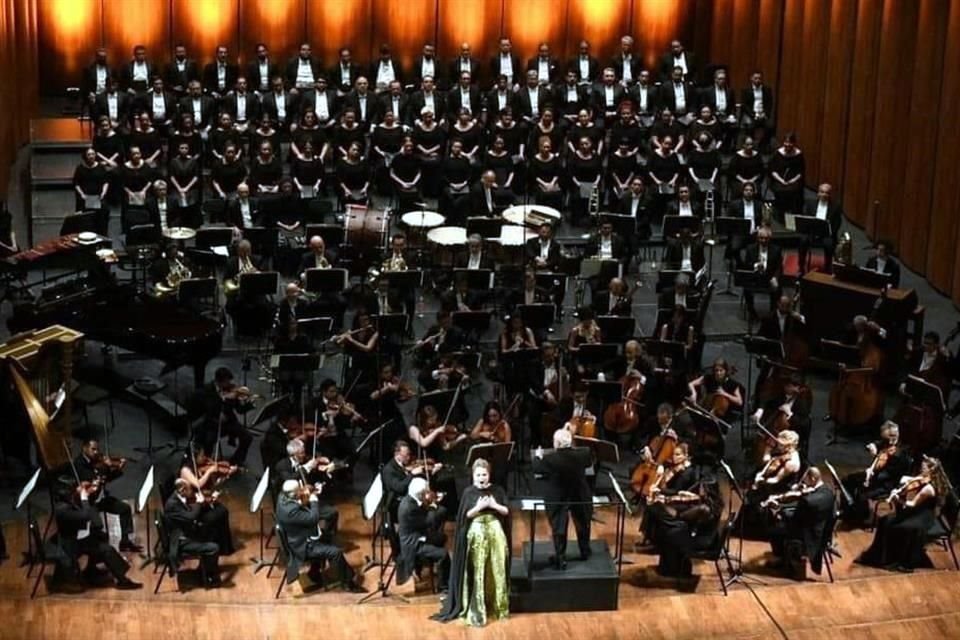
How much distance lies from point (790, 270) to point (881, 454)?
16.8ft

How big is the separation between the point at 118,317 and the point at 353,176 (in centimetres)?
435

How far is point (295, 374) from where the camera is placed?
15.4 metres

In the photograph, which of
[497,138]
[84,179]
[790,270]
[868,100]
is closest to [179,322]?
[84,179]

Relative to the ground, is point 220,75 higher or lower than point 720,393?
higher

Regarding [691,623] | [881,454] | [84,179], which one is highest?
[84,179]

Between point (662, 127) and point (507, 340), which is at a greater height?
point (662, 127)

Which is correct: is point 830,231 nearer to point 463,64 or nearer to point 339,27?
point 463,64

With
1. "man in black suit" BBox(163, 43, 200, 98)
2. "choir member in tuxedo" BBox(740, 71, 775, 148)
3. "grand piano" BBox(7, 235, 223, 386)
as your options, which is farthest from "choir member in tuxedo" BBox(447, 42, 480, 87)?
"grand piano" BBox(7, 235, 223, 386)

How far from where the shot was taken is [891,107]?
19469 mm

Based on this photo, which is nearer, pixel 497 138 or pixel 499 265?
pixel 499 265

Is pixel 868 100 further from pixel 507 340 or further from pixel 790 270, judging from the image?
pixel 507 340

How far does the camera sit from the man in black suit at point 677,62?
2211 centimetres

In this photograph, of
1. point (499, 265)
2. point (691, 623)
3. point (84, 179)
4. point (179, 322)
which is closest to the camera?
point (691, 623)

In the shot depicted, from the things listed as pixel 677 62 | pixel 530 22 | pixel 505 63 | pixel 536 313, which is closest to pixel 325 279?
pixel 536 313
